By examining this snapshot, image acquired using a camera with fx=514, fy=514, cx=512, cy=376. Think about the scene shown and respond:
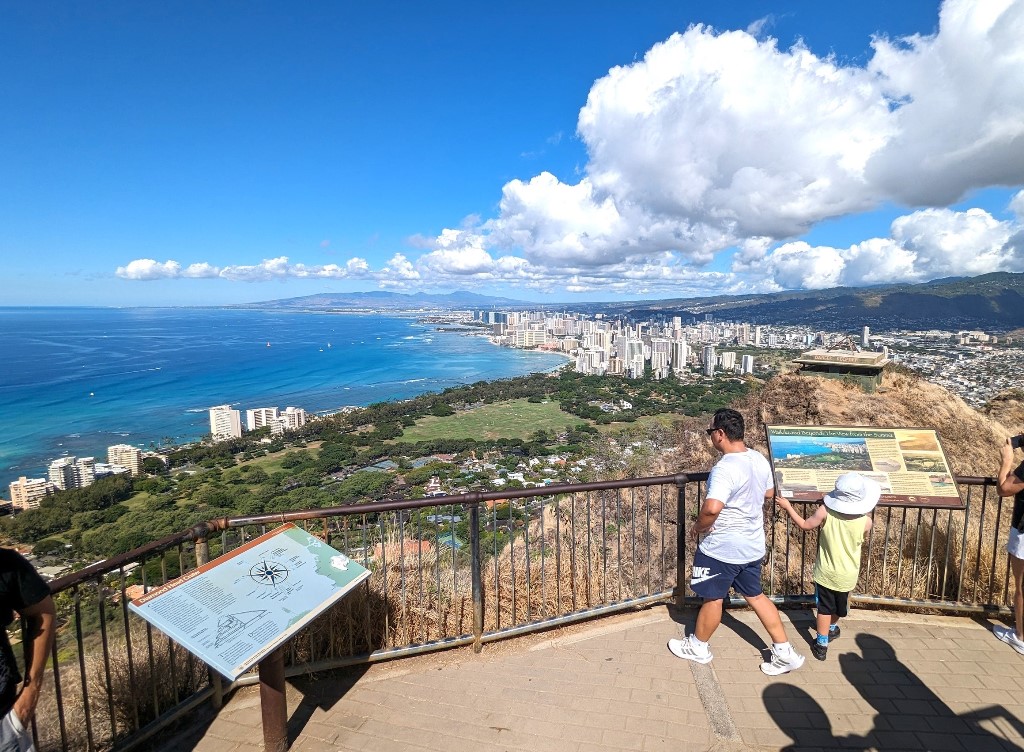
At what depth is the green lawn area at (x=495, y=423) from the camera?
37.6 meters

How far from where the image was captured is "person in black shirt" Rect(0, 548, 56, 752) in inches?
70.1

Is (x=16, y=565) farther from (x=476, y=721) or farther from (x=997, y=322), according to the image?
(x=997, y=322)

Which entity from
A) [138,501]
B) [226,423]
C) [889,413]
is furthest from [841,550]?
[226,423]

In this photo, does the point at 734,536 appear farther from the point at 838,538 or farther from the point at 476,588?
the point at 476,588

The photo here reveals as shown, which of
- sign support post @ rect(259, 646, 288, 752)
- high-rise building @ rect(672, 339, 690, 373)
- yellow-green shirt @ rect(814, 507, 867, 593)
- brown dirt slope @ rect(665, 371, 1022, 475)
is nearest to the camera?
sign support post @ rect(259, 646, 288, 752)

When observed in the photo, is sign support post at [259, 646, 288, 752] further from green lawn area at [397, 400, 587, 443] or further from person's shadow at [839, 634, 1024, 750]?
green lawn area at [397, 400, 587, 443]

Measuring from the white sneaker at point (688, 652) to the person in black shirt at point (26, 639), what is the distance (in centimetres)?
330

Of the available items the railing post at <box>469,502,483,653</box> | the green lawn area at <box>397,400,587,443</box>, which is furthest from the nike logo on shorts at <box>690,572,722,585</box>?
the green lawn area at <box>397,400,587,443</box>

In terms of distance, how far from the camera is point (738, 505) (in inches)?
120

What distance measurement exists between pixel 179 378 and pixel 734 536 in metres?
83.9

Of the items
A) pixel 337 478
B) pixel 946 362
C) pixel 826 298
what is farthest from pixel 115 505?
pixel 826 298

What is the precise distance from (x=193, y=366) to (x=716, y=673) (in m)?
96.1

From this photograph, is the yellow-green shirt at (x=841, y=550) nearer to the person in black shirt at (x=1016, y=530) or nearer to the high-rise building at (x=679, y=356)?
the person in black shirt at (x=1016, y=530)

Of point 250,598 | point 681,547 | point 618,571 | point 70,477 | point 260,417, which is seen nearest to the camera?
point 250,598
